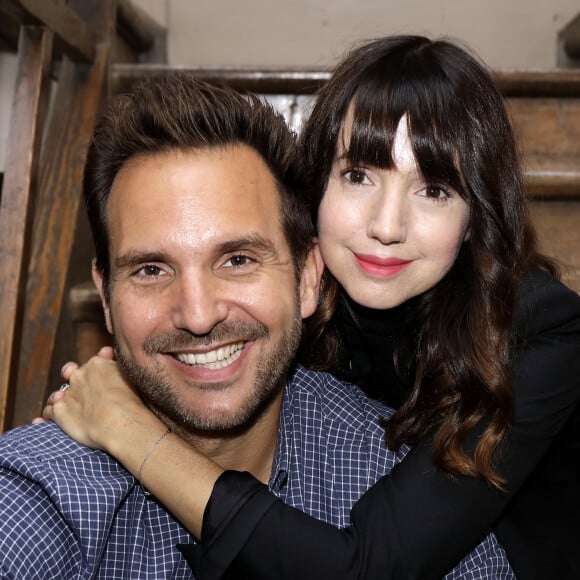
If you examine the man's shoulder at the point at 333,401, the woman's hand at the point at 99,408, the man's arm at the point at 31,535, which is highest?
the man's shoulder at the point at 333,401

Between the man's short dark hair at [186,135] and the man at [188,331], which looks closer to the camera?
the man at [188,331]

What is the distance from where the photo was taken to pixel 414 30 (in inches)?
129

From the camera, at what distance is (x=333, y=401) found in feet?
5.23

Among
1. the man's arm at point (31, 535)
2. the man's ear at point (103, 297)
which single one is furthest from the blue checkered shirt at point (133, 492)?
the man's ear at point (103, 297)

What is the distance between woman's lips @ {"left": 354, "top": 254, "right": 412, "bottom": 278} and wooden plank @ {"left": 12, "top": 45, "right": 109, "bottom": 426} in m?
0.76

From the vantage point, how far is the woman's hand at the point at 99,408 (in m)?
1.35

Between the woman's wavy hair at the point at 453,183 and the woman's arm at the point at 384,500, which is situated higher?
the woman's wavy hair at the point at 453,183

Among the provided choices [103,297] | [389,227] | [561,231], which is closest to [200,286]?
[103,297]

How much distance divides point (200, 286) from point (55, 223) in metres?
0.76

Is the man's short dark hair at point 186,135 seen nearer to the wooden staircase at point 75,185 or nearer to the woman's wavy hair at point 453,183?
the woman's wavy hair at point 453,183

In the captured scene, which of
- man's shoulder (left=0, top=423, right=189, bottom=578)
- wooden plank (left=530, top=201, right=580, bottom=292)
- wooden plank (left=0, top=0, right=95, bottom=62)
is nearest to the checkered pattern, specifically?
man's shoulder (left=0, top=423, right=189, bottom=578)

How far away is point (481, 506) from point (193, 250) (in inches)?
25.8

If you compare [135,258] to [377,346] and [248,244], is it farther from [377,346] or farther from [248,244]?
[377,346]

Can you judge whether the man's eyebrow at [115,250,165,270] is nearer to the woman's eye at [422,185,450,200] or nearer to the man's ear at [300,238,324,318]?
the man's ear at [300,238,324,318]
